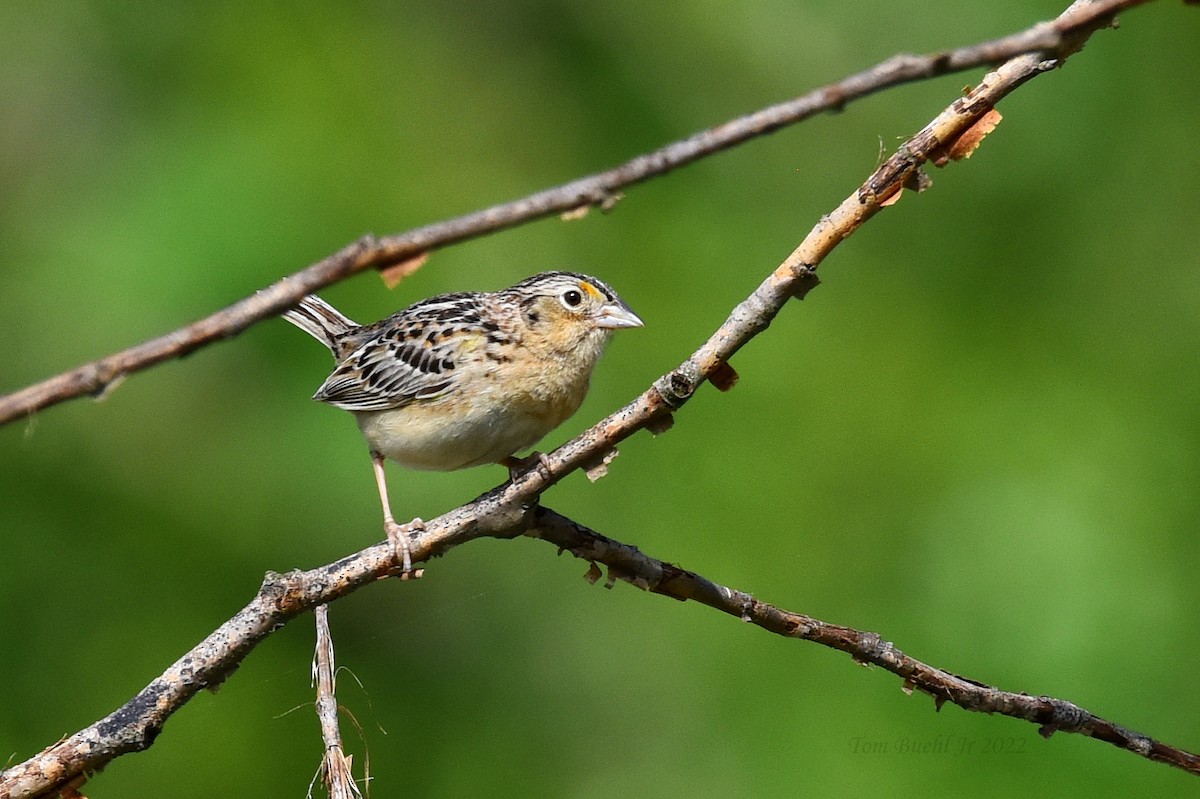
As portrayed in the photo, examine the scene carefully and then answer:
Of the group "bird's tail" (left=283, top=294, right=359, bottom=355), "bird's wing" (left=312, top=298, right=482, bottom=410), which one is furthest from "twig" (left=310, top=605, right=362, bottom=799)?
"bird's tail" (left=283, top=294, right=359, bottom=355)

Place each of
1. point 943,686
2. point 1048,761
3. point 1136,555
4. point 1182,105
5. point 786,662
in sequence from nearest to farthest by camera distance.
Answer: point 943,686, point 1048,761, point 786,662, point 1136,555, point 1182,105

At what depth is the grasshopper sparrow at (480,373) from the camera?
171 inches

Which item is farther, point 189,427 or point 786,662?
point 189,427

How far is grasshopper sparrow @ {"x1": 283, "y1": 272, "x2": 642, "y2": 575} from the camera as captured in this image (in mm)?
4332

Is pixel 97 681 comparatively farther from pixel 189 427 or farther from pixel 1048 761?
pixel 1048 761

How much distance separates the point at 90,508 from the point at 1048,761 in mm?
4314

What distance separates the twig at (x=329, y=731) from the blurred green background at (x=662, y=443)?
10.1ft

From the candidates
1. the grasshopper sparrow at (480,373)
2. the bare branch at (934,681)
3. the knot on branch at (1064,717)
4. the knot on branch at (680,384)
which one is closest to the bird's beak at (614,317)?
the grasshopper sparrow at (480,373)

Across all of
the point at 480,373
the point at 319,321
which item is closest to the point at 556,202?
the point at 480,373

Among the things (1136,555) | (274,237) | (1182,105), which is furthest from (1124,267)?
(274,237)

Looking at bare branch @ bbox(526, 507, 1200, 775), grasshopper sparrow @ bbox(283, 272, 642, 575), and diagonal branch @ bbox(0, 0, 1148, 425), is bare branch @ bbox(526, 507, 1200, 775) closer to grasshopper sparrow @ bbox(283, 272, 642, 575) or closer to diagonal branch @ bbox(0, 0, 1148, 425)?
diagonal branch @ bbox(0, 0, 1148, 425)

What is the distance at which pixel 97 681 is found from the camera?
19.7ft

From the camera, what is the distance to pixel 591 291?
14.9 ft

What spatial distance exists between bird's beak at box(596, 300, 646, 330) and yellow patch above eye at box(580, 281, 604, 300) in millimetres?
46
